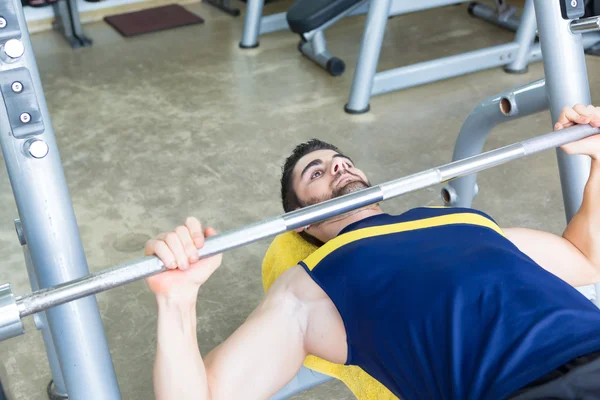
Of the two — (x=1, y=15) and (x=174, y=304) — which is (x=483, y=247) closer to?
(x=174, y=304)

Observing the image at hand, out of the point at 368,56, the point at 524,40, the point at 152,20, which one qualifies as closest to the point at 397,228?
the point at 368,56

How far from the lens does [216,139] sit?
3.22 m

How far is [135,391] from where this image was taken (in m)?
1.87

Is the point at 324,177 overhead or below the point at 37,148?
below

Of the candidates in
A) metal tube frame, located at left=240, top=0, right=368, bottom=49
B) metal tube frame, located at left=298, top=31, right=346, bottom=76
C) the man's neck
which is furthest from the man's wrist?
metal tube frame, located at left=240, top=0, right=368, bottom=49

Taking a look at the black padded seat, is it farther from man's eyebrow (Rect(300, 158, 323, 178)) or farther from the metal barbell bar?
the metal barbell bar

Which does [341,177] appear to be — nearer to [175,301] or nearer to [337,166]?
[337,166]

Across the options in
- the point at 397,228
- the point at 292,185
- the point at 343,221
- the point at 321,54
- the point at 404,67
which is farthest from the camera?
the point at 321,54

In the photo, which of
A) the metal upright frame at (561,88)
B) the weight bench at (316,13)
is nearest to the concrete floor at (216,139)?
the weight bench at (316,13)

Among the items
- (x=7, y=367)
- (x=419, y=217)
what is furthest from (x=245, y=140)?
(x=419, y=217)

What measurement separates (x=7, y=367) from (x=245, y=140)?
154 centimetres

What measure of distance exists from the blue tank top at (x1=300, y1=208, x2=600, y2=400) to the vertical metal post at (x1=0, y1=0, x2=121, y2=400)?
49cm

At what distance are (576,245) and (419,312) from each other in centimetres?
51

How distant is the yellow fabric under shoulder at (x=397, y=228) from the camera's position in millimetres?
1475
